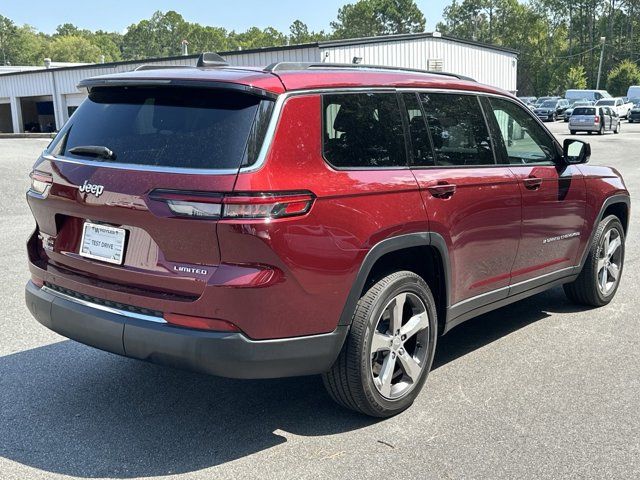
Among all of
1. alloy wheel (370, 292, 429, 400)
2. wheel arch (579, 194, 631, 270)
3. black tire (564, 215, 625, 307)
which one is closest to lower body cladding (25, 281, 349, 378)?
alloy wheel (370, 292, 429, 400)

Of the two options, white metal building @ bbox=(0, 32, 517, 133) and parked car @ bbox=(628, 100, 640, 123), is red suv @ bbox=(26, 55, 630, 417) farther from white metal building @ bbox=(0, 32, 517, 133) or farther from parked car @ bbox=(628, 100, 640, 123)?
parked car @ bbox=(628, 100, 640, 123)

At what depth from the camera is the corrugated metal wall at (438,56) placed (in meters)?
24.4

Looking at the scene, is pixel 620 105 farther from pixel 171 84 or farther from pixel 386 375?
pixel 171 84

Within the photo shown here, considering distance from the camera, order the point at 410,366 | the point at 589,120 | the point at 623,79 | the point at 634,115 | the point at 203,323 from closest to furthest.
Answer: the point at 203,323
the point at 410,366
the point at 589,120
the point at 634,115
the point at 623,79

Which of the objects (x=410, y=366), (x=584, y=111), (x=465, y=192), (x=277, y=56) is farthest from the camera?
(x=584, y=111)

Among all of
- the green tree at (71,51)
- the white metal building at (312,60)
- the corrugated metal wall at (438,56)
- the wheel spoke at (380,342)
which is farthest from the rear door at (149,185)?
the green tree at (71,51)

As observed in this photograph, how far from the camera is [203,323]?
3121 millimetres

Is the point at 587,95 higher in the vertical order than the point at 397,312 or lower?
higher

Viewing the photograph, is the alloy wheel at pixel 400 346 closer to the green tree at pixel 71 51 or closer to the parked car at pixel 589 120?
the parked car at pixel 589 120

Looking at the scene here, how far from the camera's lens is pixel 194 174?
308 centimetres

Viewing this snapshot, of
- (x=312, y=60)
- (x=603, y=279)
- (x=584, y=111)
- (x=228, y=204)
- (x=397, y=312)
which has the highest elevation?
(x=312, y=60)

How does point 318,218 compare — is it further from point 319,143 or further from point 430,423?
point 430,423

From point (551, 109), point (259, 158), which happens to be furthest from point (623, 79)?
point (259, 158)

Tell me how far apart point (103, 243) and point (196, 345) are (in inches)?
30.0
